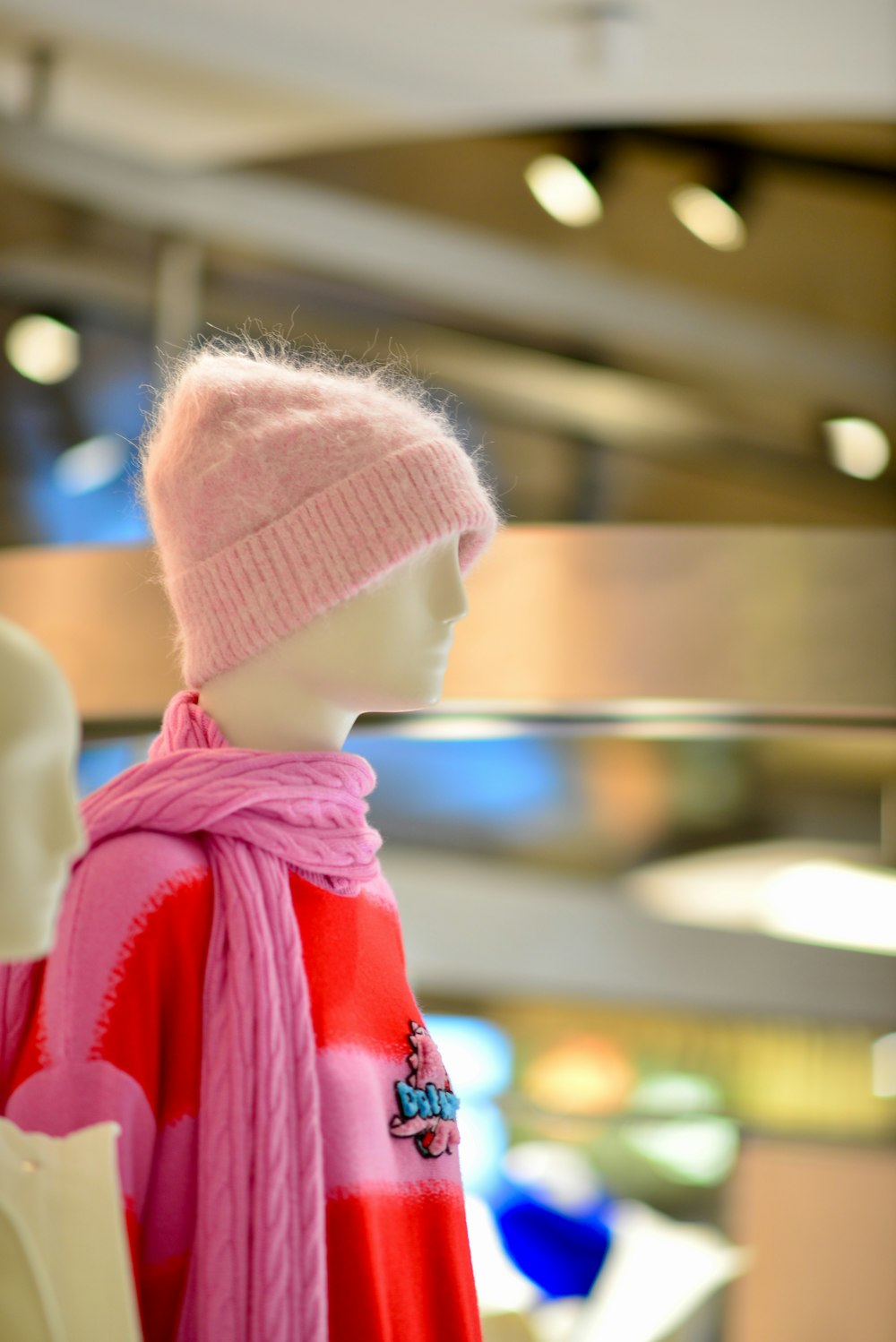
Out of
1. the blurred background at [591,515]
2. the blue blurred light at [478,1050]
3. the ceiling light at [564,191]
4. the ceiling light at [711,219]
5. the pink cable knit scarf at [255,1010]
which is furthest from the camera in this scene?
the blue blurred light at [478,1050]

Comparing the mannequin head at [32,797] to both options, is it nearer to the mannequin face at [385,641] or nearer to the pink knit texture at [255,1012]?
the pink knit texture at [255,1012]

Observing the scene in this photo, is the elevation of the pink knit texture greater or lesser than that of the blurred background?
lesser

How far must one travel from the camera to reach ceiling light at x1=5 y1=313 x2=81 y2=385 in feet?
14.0

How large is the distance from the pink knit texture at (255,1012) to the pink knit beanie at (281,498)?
10cm

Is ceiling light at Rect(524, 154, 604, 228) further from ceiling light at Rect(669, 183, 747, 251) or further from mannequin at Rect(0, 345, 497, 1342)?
mannequin at Rect(0, 345, 497, 1342)

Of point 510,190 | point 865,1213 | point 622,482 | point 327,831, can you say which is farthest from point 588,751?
point 327,831

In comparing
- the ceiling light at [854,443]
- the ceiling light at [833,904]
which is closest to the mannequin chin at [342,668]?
the ceiling light at [833,904]

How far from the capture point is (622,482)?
609 centimetres

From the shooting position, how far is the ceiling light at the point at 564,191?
5.33 meters

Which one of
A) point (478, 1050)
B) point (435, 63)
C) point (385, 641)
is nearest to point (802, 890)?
point (435, 63)

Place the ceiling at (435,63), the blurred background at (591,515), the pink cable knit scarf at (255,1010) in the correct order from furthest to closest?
the ceiling at (435,63) → the blurred background at (591,515) → the pink cable knit scarf at (255,1010)

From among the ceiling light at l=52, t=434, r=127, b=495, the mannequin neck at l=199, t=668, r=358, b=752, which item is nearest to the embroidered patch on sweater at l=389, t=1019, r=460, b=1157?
the mannequin neck at l=199, t=668, r=358, b=752

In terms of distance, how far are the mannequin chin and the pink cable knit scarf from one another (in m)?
0.03

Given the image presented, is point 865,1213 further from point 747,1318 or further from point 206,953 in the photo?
point 206,953
